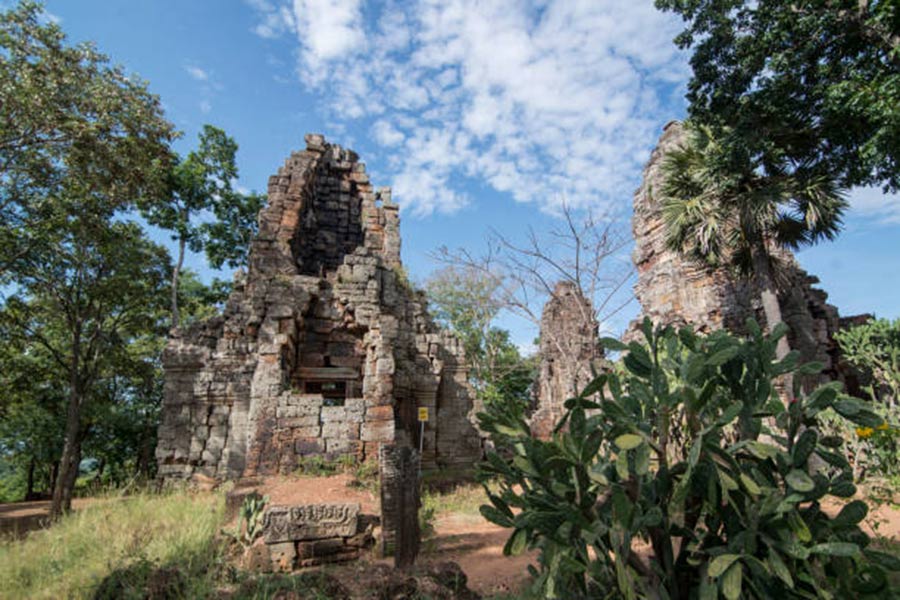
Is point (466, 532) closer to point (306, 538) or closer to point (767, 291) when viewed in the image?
point (306, 538)

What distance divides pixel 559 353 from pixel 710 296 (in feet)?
17.9

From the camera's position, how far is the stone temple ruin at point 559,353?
15.3 metres

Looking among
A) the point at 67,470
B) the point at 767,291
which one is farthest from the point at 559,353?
the point at 67,470

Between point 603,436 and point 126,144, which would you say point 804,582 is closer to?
point 603,436

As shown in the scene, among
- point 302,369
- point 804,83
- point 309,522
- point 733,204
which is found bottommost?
point 309,522

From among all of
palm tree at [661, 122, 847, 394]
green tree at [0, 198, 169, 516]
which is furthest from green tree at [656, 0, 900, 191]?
green tree at [0, 198, 169, 516]

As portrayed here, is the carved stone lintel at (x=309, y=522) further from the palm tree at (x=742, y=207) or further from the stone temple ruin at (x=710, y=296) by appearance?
the stone temple ruin at (x=710, y=296)

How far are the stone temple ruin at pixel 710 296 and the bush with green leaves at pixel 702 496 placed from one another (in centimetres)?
1087

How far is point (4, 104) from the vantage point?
816 centimetres

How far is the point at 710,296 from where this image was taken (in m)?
14.1

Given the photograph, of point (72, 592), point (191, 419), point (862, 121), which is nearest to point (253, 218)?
point (191, 419)

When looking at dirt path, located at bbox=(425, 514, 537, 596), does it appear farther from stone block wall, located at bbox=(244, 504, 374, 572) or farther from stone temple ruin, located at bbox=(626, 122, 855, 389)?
stone temple ruin, located at bbox=(626, 122, 855, 389)

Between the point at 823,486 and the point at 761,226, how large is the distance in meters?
9.79

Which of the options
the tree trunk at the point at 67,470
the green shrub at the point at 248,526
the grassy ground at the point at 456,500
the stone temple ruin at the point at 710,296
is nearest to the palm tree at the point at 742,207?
the stone temple ruin at the point at 710,296
